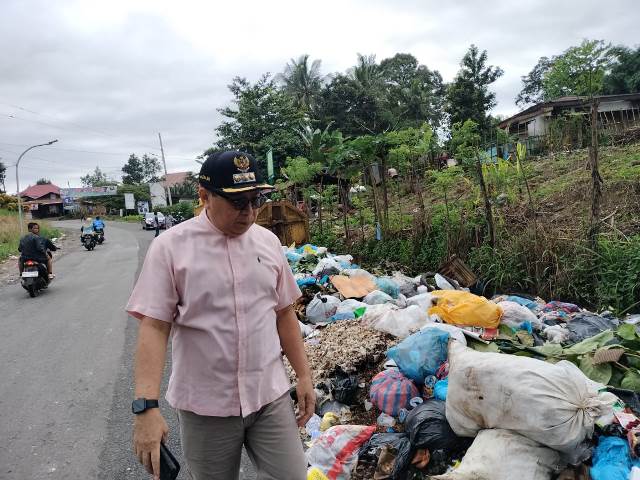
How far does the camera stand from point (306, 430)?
331 cm

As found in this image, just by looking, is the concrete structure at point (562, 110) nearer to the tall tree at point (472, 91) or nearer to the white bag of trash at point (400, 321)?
the tall tree at point (472, 91)

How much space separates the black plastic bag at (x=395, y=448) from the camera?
8.50 ft

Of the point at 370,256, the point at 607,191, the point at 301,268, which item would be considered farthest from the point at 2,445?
the point at 607,191

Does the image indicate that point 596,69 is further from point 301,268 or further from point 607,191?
point 301,268

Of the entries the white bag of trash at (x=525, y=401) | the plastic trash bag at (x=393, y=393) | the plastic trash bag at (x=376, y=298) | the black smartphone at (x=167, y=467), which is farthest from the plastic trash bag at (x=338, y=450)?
the plastic trash bag at (x=376, y=298)

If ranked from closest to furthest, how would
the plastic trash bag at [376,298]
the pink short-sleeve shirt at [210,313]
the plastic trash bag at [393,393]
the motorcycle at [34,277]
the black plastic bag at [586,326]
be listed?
1. the pink short-sleeve shirt at [210,313]
2. the plastic trash bag at [393,393]
3. the black plastic bag at [586,326]
4. the plastic trash bag at [376,298]
5. the motorcycle at [34,277]

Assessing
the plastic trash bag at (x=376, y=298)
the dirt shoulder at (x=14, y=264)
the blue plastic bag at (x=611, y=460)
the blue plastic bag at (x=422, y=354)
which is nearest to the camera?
the blue plastic bag at (x=611, y=460)

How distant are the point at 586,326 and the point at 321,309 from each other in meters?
2.72

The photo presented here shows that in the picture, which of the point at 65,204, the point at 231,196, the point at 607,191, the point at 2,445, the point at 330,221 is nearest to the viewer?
the point at 231,196

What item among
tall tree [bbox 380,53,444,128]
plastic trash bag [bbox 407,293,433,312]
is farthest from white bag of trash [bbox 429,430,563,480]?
tall tree [bbox 380,53,444,128]

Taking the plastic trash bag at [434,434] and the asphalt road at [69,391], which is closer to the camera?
the plastic trash bag at [434,434]

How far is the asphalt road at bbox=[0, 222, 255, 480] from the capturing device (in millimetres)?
3008

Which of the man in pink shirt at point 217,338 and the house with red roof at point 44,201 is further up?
the house with red roof at point 44,201

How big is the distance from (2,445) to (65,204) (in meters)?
56.6
